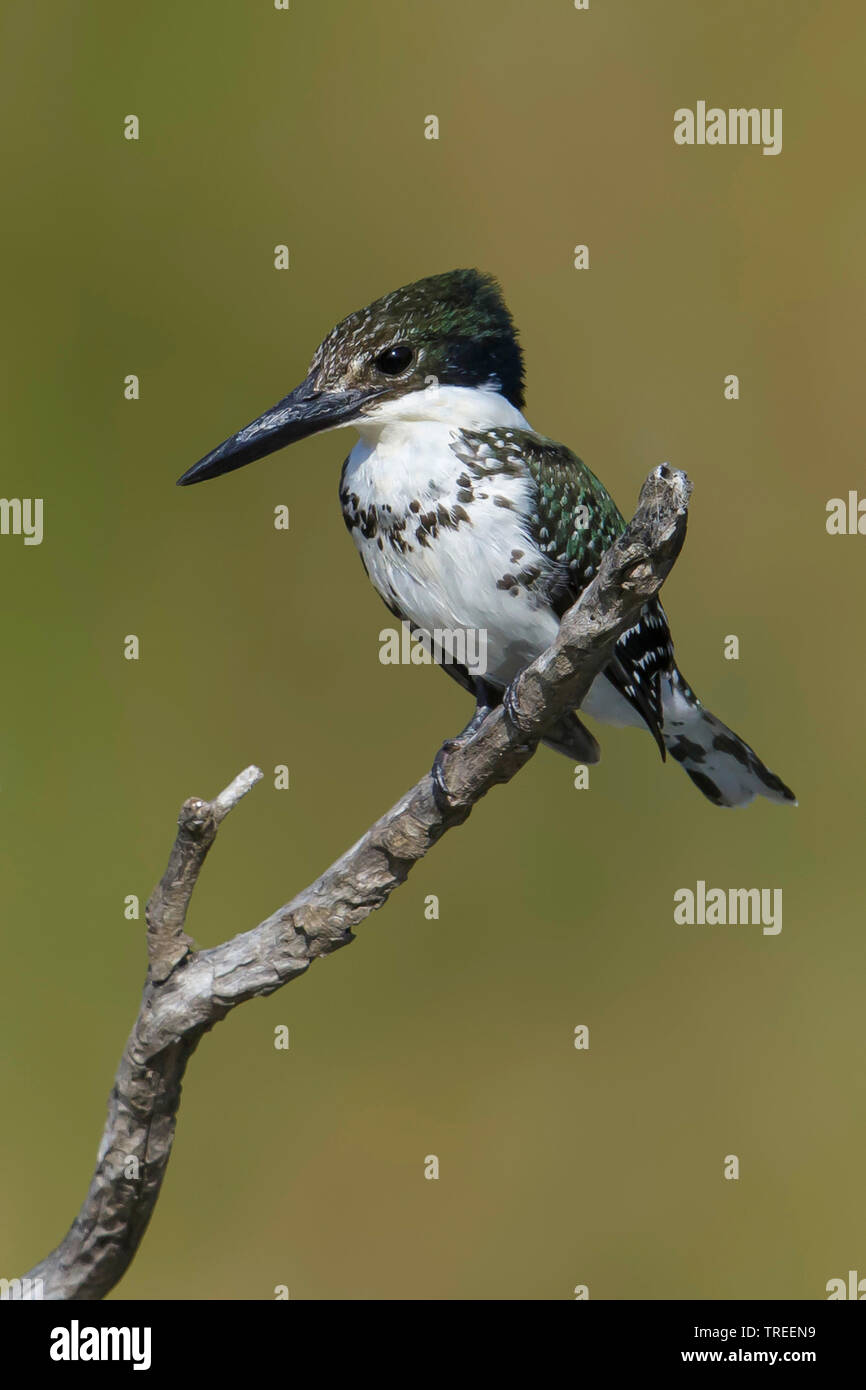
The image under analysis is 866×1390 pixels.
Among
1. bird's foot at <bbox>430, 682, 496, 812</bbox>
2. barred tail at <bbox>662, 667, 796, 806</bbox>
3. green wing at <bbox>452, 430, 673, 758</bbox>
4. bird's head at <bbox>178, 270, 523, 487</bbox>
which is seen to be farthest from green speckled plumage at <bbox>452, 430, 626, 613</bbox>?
barred tail at <bbox>662, 667, 796, 806</bbox>

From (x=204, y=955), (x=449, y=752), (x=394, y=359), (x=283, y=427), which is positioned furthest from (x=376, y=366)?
(x=204, y=955)

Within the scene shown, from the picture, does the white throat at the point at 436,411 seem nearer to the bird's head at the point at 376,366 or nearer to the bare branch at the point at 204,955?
the bird's head at the point at 376,366

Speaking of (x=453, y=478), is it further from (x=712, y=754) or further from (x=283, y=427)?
(x=712, y=754)

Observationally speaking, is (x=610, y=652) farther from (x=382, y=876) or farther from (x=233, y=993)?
(x=233, y=993)

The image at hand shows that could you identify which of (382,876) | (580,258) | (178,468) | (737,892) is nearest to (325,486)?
(178,468)

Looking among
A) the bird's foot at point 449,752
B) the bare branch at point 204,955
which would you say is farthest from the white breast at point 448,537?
the bare branch at point 204,955

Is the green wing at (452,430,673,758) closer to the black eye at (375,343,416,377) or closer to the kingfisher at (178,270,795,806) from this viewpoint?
the kingfisher at (178,270,795,806)
